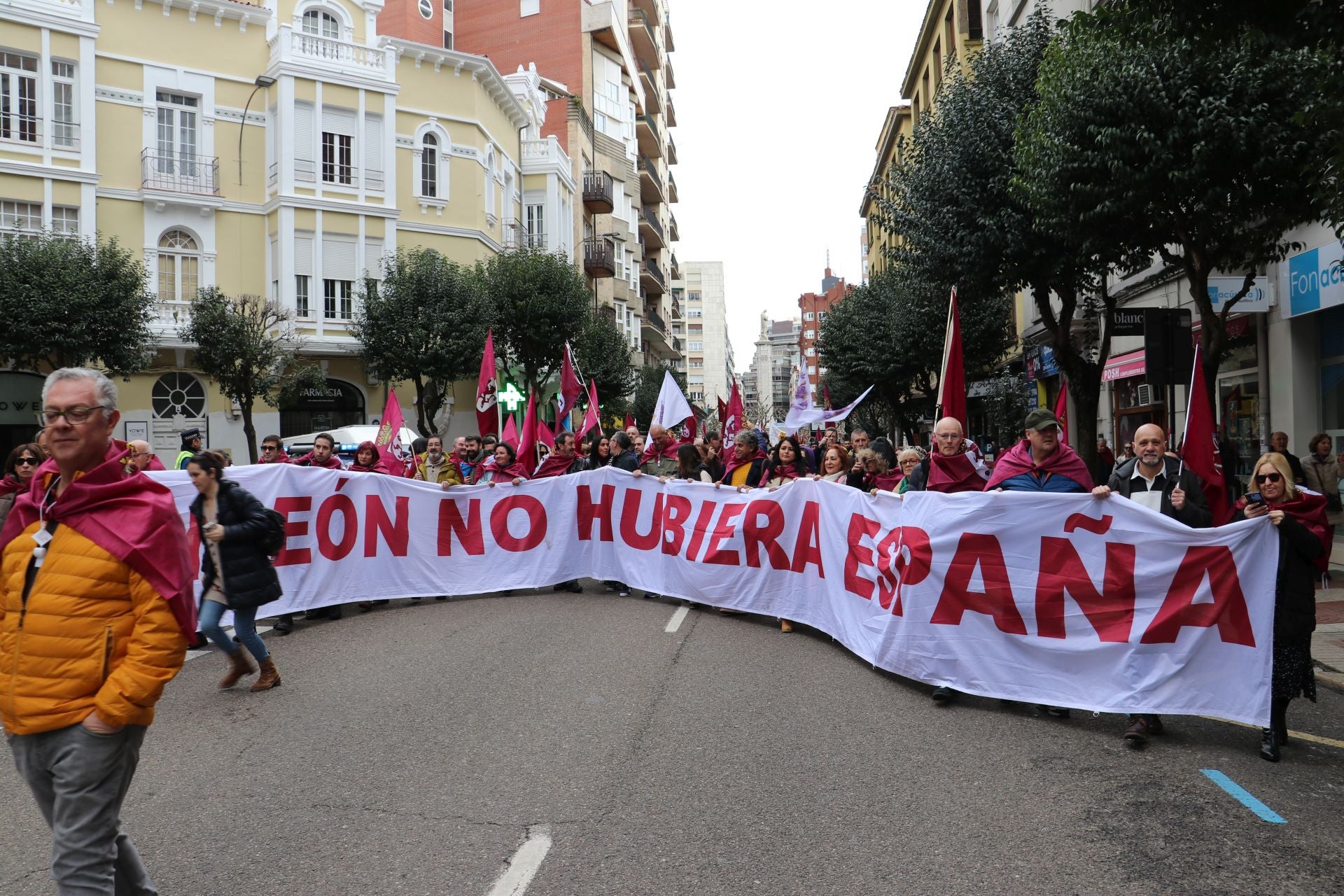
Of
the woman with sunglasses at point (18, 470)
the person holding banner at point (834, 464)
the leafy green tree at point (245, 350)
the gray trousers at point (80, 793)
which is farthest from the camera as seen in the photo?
the leafy green tree at point (245, 350)

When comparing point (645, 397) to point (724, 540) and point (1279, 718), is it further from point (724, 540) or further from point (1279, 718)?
point (1279, 718)

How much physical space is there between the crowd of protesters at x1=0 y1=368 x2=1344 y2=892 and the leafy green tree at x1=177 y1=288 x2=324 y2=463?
51.9 ft

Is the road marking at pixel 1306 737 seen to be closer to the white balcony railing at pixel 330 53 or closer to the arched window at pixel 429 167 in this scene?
the white balcony railing at pixel 330 53

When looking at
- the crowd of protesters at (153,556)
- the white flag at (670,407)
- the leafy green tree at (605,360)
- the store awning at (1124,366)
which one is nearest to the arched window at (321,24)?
the leafy green tree at (605,360)

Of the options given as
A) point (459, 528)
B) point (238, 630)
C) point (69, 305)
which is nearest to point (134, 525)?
point (238, 630)

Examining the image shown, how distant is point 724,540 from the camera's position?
10312 mm

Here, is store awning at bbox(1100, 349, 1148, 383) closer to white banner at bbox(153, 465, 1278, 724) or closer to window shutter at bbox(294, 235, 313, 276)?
white banner at bbox(153, 465, 1278, 724)

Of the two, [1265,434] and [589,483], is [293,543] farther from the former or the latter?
[1265,434]

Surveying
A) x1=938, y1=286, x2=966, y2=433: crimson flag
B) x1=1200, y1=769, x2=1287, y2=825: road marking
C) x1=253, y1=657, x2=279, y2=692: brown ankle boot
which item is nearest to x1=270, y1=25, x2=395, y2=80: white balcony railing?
x1=938, y1=286, x2=966, y2=433: crimson flag

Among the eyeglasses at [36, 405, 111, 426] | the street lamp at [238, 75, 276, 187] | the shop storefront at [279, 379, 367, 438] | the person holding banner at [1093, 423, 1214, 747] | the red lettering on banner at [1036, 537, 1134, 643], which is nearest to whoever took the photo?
the eyeglasses at [36, 405, 111, 426]

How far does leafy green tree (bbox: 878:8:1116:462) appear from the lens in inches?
640

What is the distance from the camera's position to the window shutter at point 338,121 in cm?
3142

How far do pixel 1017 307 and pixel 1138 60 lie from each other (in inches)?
875

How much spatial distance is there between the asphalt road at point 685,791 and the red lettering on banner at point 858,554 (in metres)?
0.67
